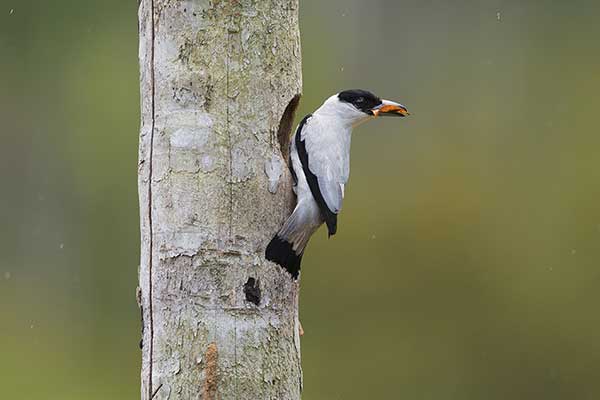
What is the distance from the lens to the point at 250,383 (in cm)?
386

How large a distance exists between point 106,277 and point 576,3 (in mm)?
5089

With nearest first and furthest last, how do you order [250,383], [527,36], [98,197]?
[250,383] < [98,197] < [527,36]

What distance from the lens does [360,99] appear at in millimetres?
4480

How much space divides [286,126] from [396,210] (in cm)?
607

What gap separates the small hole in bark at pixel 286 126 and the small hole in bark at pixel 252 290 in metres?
0.46

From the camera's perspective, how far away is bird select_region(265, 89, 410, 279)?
12.9 feet

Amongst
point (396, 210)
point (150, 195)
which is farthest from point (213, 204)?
point (396, 210)

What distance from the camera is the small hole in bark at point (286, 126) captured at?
4070 mm

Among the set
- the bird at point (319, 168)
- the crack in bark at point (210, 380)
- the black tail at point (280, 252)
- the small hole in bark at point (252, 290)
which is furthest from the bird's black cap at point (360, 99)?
the crack in bark at point (210, 380)

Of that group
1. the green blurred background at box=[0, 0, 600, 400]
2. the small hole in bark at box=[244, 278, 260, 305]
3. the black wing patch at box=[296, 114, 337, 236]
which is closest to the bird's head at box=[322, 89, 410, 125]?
the black wing patch at box=[296, 114, 337, 236]

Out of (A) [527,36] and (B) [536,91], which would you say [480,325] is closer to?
(B) [536,91]

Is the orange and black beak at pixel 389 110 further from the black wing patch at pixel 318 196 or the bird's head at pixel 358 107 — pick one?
the black wing patch at pixel 318 196

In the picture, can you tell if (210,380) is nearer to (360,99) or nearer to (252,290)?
(252,290)

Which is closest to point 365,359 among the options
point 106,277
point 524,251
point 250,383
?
point 524,251
